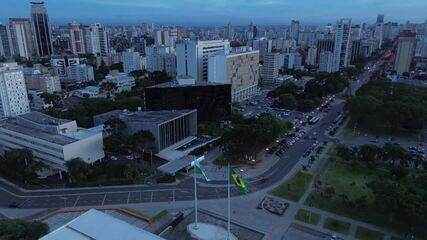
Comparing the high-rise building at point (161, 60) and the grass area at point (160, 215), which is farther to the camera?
the high-rise building at point (161, 60)

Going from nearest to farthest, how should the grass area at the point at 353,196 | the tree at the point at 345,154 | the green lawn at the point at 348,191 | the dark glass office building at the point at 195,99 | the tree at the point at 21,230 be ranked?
the tree at the point at 21,230
the grass area at the point at 353,196
the green lawn at the point at 348,191
the tree at the point at 345,154
the dark glass office building at the point at 195,99

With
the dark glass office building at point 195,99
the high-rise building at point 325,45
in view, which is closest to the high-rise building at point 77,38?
the high-rise building at point 325,45

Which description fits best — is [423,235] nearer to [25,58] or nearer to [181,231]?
[181,231]

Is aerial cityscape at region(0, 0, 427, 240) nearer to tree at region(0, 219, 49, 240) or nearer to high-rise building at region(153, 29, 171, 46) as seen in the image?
tree at region(0, 219, 49, 240)

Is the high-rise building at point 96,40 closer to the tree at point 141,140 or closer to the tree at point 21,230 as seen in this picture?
the tree at point 141,140

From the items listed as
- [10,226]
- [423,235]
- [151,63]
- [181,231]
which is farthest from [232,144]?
[151,63]

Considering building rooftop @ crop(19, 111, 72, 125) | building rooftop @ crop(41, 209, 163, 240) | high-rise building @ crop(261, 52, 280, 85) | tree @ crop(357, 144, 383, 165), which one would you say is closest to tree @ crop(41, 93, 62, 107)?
building rooftop @ crop(19, 111, 72, 125)
